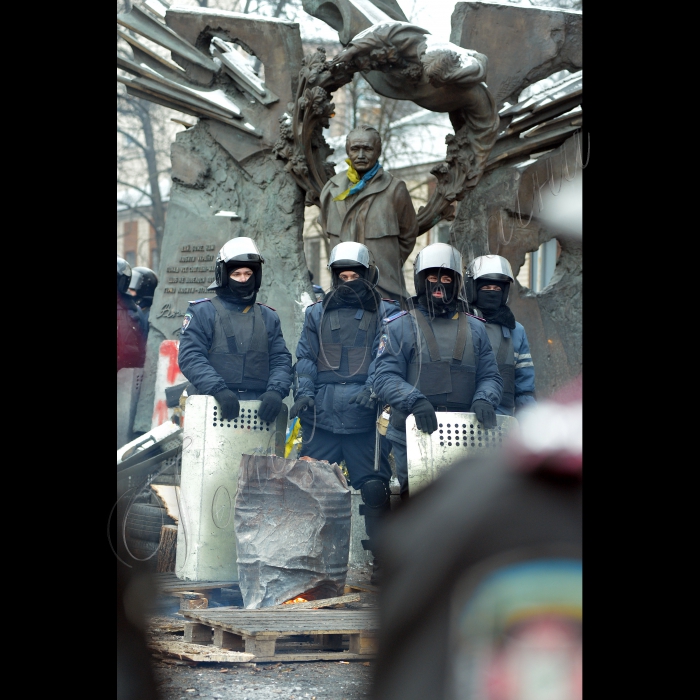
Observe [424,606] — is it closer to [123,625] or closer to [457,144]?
[123,625]

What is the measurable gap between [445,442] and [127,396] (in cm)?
459

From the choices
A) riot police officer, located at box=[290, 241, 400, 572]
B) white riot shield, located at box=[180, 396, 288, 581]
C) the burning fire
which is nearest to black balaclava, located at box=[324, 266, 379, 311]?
riot police officer, located at box=[290, 241, 400, 572]

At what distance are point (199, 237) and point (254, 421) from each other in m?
3.46

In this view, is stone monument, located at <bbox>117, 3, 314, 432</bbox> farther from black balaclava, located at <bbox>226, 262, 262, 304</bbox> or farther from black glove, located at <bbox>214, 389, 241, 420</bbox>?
black glove, located at <bbox>214, 389, 241, 420</bbox>

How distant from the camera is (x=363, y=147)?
21.6ft

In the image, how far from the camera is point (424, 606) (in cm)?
329

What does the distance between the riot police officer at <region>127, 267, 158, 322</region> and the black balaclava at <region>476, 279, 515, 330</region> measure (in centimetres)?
468

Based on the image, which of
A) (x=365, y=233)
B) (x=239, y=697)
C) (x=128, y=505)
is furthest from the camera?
(x=365, y=233)

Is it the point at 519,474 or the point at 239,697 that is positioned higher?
the point at 519,474

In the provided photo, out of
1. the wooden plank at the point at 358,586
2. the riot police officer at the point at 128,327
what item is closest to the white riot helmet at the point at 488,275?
the wooden plank at the point at 358,586

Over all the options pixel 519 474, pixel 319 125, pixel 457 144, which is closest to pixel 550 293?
pixel 457 144

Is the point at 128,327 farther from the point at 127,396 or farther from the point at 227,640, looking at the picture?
the point at 227,640

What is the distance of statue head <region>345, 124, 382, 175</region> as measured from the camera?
6570mm

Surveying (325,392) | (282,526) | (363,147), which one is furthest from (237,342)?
(363,147)
